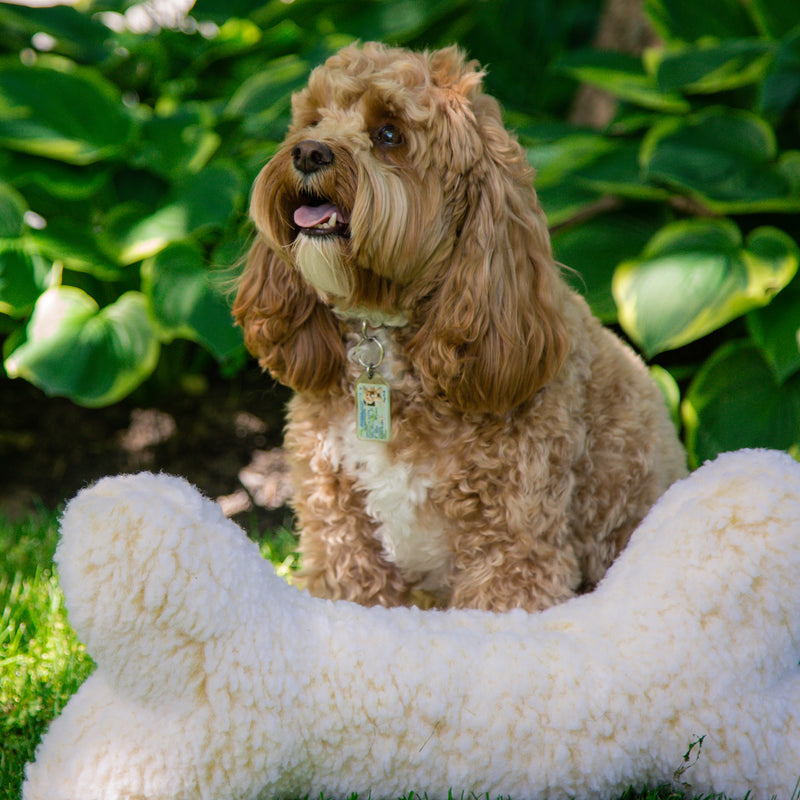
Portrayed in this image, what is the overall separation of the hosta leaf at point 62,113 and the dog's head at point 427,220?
5.01 ft

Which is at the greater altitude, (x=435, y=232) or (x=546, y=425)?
(x=435, y=232)

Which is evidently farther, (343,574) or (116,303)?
(116,303)

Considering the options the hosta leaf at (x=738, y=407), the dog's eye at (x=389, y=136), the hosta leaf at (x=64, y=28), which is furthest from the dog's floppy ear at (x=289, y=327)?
the hosta leaf at (x=64, y=28)

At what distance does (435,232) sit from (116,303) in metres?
1.75

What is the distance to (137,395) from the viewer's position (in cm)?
368

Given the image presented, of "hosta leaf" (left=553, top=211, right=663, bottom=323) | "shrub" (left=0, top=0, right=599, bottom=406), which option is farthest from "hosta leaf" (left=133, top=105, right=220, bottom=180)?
"hosta leaf" (left=553, top=211, right=663, bottom=323)

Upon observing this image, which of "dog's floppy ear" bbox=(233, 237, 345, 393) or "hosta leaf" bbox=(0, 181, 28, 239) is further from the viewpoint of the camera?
"hosta leaf" bbox=(0, 181, 28, 239)

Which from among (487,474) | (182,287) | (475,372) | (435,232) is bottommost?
(182,287)

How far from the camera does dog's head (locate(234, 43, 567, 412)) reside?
71.3 inches

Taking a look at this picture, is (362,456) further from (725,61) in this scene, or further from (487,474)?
(725,61)

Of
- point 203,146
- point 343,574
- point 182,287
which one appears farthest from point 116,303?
point 343,574

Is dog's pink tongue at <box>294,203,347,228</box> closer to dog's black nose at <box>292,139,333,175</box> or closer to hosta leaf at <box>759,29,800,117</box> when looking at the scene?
dog's black nose at <box>292,139,333,175</box>

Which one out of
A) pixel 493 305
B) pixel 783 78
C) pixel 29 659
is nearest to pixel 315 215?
pixel 493 305

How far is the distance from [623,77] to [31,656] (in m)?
2.76
